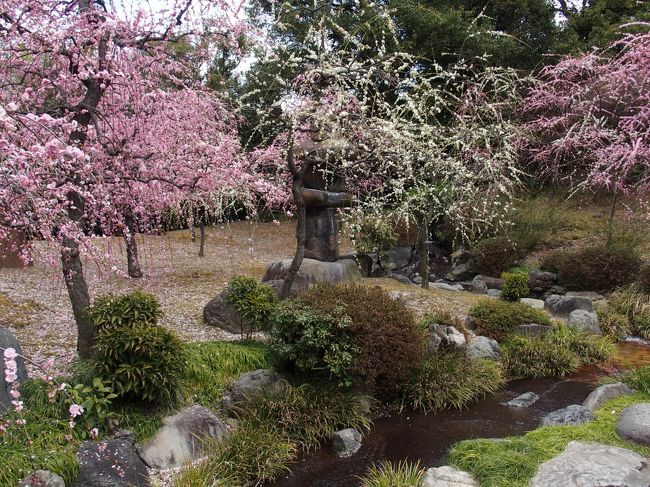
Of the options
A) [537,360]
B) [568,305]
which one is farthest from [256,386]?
[568,305]

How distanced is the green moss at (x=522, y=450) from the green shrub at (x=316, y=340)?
1.46m

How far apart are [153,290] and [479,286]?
7.93 m

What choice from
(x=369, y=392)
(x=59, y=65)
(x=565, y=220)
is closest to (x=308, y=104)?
(x=59, y=65)

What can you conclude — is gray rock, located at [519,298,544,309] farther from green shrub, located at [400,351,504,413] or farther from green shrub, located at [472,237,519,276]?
green shrub, located at [400,351,504,413]

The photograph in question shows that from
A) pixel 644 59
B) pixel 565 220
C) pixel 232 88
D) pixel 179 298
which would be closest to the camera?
pixel 644 59

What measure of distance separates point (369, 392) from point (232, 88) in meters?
15.4

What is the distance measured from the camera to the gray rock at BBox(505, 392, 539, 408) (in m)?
6.92

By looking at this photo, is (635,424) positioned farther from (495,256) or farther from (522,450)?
(495,256)

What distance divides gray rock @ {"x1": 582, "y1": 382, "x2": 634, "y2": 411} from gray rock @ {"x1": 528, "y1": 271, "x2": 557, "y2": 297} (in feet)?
21.3

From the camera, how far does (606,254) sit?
12.3 m

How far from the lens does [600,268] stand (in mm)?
12195

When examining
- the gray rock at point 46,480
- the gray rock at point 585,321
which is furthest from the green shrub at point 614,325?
the gray rock at point 46,480

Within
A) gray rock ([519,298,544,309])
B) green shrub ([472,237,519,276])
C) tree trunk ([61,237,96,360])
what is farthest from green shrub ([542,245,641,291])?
tree trunk ([61,237,96,360])

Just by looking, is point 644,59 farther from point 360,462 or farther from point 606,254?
point 606,254
